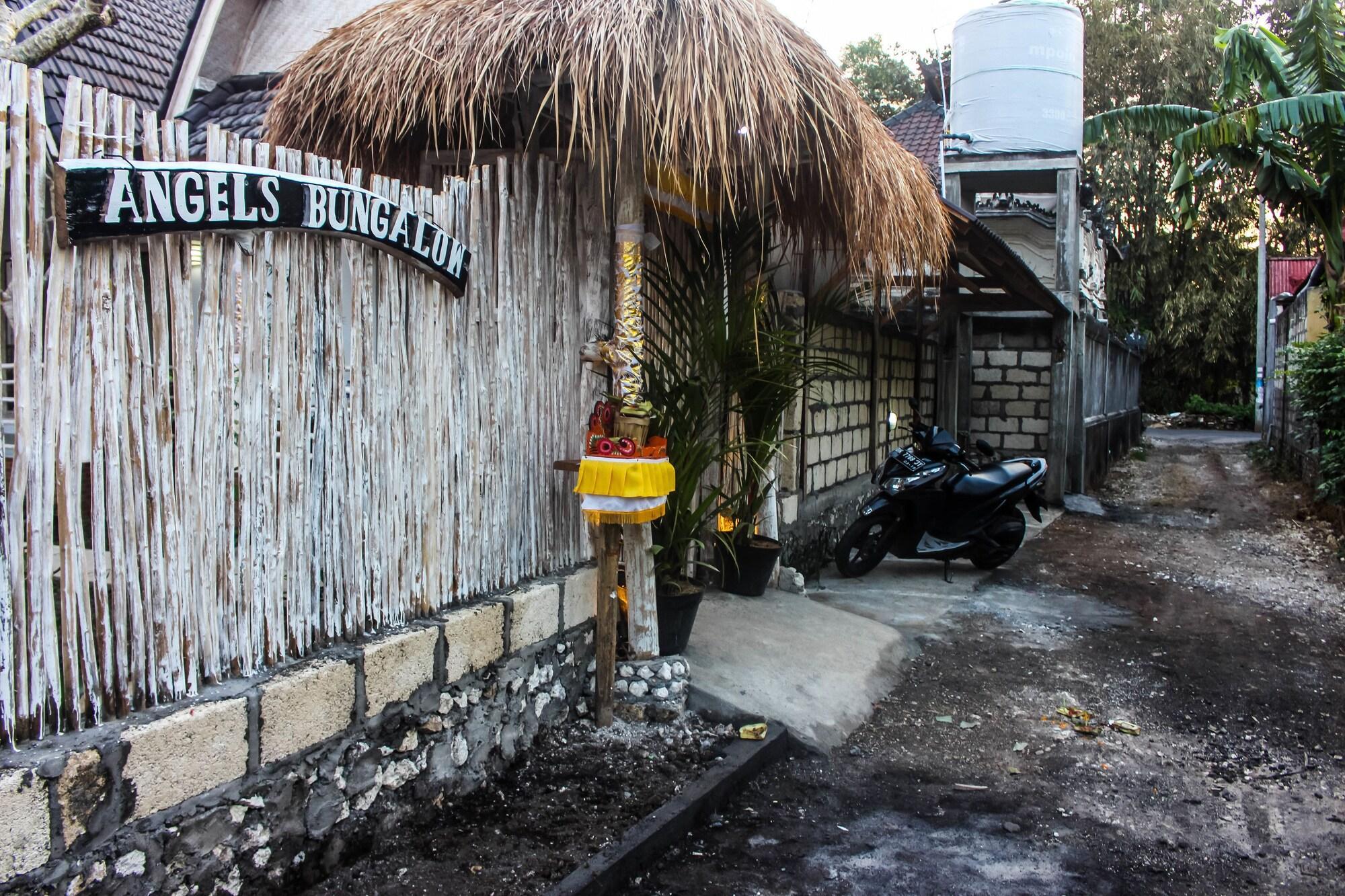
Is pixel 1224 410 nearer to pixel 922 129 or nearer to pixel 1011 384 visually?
pixel 922 129

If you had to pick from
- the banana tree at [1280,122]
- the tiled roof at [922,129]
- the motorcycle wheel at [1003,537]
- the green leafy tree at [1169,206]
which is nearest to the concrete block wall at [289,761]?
the motorcycle wheel at [1003,537]

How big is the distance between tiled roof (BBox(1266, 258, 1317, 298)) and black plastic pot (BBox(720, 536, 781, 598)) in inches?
874

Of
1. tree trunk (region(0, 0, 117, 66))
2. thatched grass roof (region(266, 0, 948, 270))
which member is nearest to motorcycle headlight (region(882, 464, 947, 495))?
thatched grass roof (region(266, 0, 948, 270))

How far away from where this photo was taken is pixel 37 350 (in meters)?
2.14

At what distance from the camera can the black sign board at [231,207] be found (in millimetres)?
2199

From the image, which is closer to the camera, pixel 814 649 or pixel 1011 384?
pixel 814 649

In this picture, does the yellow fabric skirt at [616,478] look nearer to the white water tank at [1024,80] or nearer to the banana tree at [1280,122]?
the banana tree at [1280,122]

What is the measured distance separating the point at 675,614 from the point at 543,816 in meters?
1.21

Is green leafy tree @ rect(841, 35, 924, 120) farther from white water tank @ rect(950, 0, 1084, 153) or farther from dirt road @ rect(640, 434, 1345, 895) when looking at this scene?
dirt road @ rect(640, 434, 1345, 895)

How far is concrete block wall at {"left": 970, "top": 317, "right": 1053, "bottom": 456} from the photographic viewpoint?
12.0m

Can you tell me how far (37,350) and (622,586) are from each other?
259 cm

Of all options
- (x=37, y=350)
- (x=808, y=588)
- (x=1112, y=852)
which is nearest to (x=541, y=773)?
(x=1112, y=852)

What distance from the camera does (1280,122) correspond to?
31.2 feet

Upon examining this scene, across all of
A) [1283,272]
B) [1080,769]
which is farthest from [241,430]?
[1283,272]
